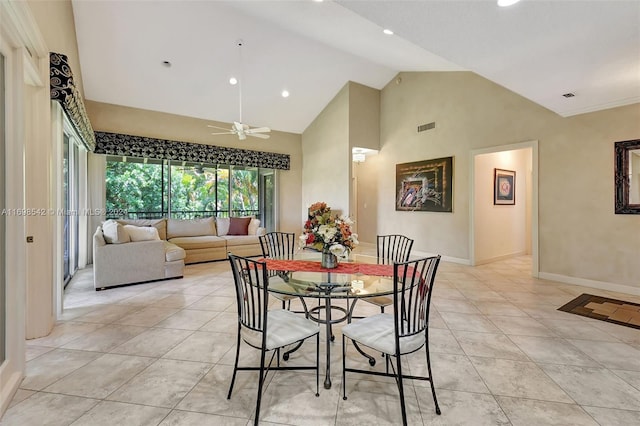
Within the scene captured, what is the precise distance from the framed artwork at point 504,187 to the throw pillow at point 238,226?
539cm

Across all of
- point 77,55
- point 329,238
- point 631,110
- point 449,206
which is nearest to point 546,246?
point 449,206

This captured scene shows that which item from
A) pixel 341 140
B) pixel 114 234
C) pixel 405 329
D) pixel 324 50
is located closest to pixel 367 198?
pixel 341 140

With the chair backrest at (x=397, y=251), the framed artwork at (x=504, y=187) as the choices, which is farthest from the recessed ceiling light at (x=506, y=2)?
the framed artwork at (x=504, y=187)

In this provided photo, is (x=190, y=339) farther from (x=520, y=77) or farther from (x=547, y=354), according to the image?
(x=520, y=77)

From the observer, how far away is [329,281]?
2.12m

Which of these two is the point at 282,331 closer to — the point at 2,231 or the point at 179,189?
the point at 2,231

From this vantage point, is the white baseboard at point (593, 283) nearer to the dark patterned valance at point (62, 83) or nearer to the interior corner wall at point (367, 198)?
the interior corner wall at point (367, 198)

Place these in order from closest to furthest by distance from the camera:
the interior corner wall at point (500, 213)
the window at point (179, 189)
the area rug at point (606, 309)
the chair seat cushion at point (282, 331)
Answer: the chair seat cushion at point (282, 331) → the area rug at point (606, 309) → the interior corner wall at point (500, 213) → the window at point (179, 189)

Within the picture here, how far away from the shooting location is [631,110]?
394 centimetres

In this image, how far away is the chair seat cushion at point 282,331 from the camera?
184 cm

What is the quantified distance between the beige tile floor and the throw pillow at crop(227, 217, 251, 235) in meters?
3.45

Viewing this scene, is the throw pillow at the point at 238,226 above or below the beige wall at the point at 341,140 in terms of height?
below

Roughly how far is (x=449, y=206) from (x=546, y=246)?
68.6 inches

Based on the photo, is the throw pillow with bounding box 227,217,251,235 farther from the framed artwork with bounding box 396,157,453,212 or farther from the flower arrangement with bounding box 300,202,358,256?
the flower arrangement with bounding box 300,202,358,256
